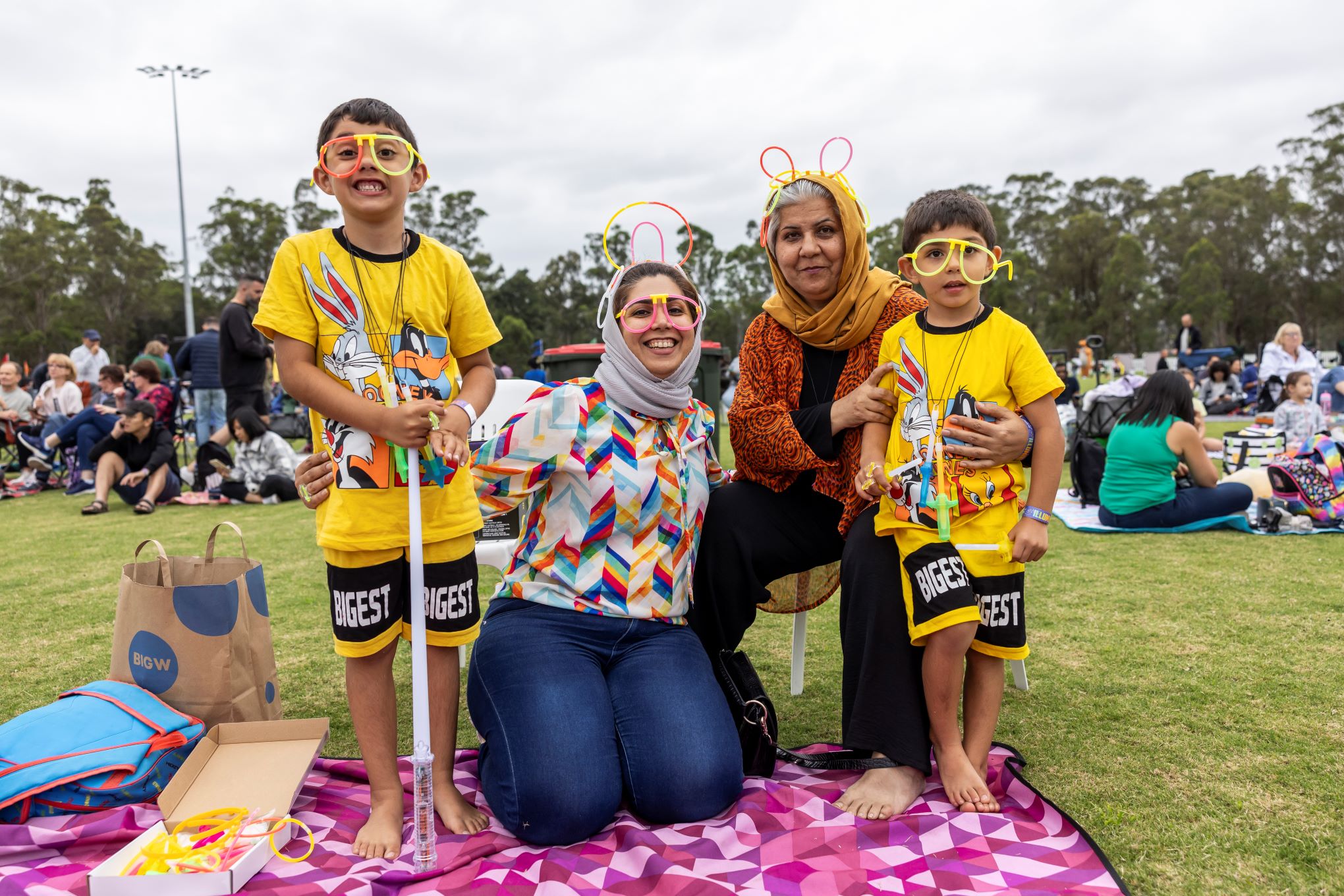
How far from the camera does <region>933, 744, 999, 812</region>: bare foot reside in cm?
203

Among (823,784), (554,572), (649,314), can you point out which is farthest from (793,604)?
(649,314)

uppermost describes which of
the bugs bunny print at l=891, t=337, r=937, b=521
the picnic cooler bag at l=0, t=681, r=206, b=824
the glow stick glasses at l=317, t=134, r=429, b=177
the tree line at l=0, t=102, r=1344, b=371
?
the tree line at l=0, t=102, r=1344, b=371

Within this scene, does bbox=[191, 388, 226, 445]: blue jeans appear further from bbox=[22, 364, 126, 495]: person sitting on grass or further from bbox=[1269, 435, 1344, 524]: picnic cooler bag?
bbox=[1269, 435, 1344, 524]: picnic cooler bag

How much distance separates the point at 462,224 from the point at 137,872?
4292 cm

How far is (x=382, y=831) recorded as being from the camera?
6.36 feet

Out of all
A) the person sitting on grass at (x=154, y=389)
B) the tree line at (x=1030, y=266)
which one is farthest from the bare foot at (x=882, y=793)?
the tree line at (x=1030, y=266)

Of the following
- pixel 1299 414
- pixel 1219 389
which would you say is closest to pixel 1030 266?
pixel 1219 389

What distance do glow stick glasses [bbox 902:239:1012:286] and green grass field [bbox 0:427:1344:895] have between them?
1.31m

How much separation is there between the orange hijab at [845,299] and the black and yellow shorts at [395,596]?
114 centimetres

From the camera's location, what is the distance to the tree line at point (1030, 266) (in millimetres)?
33906

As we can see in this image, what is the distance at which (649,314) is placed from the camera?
2.29m

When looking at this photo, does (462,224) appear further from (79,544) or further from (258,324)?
(258,324)

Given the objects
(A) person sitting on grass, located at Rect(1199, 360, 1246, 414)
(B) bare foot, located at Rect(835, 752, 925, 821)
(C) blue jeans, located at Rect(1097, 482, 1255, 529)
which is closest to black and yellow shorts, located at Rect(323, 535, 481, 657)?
(B) bare foot, located at Rect(835, 752, 925, 821)

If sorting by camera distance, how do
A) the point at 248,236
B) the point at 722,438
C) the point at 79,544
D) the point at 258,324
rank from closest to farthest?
1. the point at 258,324
2. the point at 79,544
3. the point at 722,438
4. the point at 248,236
